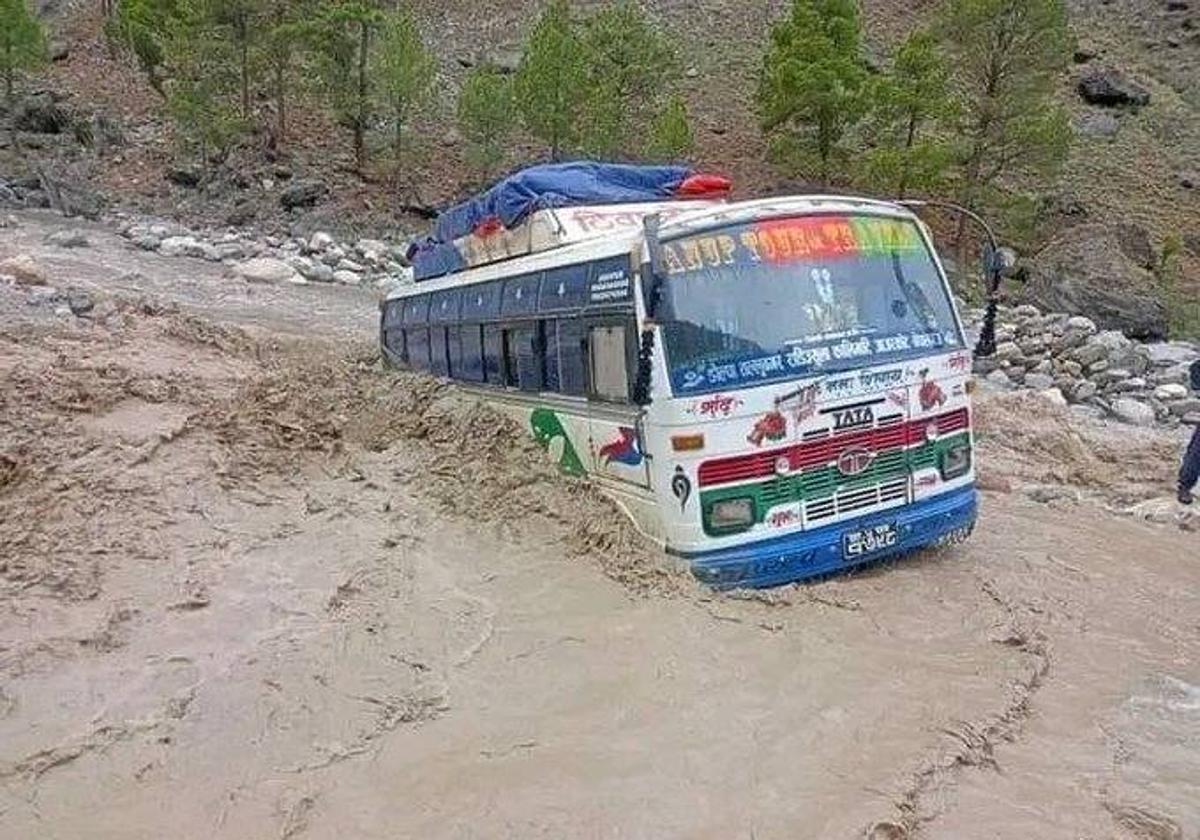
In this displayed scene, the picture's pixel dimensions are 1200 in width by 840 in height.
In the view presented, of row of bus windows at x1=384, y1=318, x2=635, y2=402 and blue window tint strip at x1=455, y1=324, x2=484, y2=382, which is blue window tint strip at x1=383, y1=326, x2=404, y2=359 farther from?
blue window tint strip at x1=455, y1=324, x2=484, y2=382

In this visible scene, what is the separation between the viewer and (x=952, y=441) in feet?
→ 24.7

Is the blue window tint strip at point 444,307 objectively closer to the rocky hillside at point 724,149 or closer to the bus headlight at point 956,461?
the bus headlight at point 956,461

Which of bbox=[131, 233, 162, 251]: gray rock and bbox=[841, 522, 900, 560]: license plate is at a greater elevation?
bbox=[131, 233, 162, 251]: gray rock

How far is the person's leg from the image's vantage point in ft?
33.4

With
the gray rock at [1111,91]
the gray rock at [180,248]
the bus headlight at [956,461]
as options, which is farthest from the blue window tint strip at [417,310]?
the gray rock at [1111,91]

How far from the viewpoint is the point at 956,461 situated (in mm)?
7570

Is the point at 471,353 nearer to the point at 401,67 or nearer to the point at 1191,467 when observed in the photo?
the point at 1191,467

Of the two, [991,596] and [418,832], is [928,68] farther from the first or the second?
[418,832]

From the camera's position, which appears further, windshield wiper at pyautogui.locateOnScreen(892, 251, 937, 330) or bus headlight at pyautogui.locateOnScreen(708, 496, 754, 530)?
windshield wiper at pyautogui.locateOnScreen(892, 251, 937, 330)

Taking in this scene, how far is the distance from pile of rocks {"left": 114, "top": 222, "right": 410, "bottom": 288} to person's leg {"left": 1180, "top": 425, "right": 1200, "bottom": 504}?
1716 centimetres

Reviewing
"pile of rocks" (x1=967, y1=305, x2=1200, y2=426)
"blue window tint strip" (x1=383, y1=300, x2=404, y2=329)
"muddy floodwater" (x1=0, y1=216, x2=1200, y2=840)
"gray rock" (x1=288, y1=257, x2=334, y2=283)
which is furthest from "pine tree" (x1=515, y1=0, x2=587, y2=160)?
"muddy floodwater" (x1=0, y1=216, x2=1200, y2=840)

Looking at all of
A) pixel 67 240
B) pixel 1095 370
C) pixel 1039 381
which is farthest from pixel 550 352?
pixel 67 240

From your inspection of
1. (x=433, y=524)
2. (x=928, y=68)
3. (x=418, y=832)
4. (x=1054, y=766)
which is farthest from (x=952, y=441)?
(x=928, y=68)

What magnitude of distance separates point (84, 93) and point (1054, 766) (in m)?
38.9
